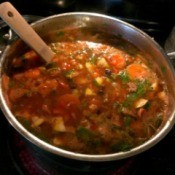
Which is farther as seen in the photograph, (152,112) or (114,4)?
(114,4)

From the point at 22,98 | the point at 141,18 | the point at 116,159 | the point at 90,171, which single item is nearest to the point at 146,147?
the point at 116,159

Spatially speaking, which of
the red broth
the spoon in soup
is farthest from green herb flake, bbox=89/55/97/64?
the spoon in soup

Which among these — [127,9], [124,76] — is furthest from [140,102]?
[127,9]

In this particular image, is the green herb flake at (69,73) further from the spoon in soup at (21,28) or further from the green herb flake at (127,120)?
the green herb flake at (127,120)

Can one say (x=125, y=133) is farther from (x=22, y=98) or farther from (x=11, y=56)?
(x=11, y=56)

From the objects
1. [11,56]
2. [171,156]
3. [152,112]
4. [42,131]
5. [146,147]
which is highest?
[11,56]

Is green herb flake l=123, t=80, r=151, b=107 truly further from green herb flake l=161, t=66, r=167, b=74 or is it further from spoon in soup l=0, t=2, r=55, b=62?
spoon in soup l=0, t=2, r=55, b=62
